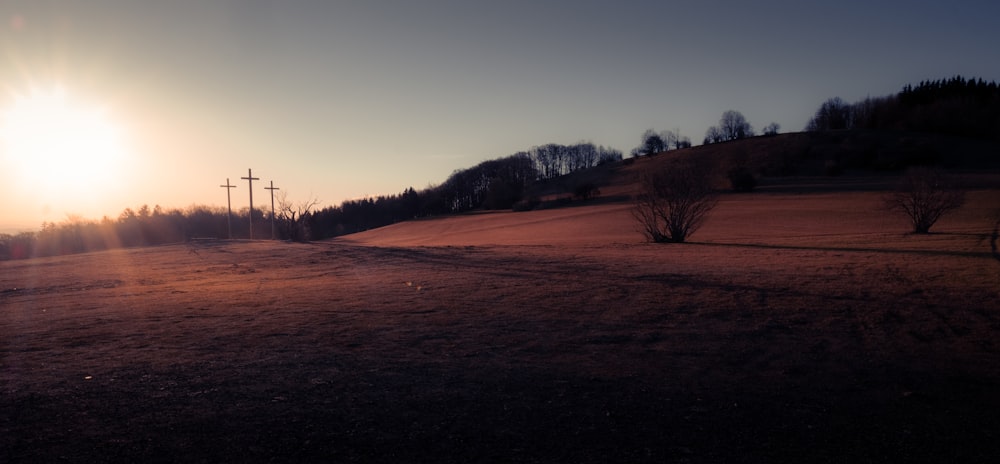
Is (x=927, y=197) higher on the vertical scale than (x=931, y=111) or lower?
lower

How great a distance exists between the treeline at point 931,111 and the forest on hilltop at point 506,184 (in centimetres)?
17

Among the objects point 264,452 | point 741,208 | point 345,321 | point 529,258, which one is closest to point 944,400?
point 264,452

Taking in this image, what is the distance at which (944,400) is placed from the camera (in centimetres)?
750

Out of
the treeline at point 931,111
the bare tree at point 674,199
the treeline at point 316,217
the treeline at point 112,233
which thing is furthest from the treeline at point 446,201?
the treeline at point 931,111

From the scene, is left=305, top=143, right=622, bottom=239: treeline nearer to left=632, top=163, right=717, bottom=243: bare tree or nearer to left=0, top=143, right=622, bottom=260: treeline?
left=0, top=143, right=622, bottom=260: treeline

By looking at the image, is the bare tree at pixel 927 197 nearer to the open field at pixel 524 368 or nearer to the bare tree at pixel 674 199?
the bare tree at pixel 674 199

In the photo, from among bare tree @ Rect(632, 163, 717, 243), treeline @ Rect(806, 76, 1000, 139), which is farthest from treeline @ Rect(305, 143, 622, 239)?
treeline @ Rect(806, 76, 1000, 139)

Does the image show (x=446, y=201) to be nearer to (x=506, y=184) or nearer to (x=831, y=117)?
(x=506, y=184)

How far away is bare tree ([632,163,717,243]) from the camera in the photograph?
34781 millimetres

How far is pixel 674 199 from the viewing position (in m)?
35.2

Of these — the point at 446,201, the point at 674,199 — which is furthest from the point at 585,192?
the point at 674,199

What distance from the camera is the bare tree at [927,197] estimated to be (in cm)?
3366

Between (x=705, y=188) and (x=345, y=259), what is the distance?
19920 mm

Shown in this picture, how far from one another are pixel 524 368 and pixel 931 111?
435ft
